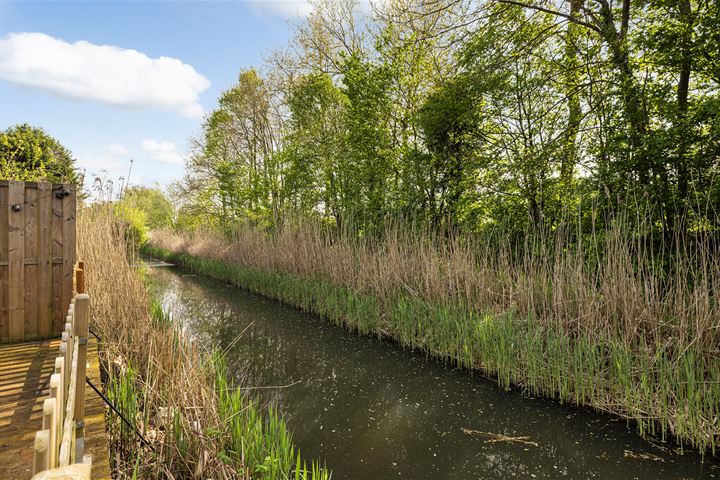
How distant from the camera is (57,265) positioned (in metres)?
3.49

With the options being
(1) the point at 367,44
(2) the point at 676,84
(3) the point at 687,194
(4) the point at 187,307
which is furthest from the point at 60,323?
(1) the point at 367,44

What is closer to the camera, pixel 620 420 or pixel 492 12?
pixel 620 420

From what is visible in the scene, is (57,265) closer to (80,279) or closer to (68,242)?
(68,242)

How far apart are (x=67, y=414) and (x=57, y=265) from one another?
3116 mm

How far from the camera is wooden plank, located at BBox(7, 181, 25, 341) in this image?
10.7 feet

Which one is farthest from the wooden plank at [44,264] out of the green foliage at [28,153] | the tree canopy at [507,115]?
the green foliage at [28,153]

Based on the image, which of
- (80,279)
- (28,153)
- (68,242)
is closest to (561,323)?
(80,279)

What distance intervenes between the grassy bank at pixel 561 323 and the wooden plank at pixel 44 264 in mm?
3874

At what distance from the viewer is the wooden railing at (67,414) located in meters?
0.60

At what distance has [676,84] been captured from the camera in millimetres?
4852

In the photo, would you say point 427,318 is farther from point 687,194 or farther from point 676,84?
point 676,84

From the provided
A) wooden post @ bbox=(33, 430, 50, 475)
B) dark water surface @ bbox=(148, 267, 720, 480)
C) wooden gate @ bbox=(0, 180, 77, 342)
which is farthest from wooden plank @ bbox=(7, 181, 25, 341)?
wooden post @ bbox=(33, 430, 50, 475)

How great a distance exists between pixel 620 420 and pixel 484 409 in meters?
1.12

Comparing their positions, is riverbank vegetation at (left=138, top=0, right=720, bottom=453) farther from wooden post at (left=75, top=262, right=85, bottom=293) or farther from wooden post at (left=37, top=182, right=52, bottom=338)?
wooden post at (left=37, top=182, right=52, bottom=338)
